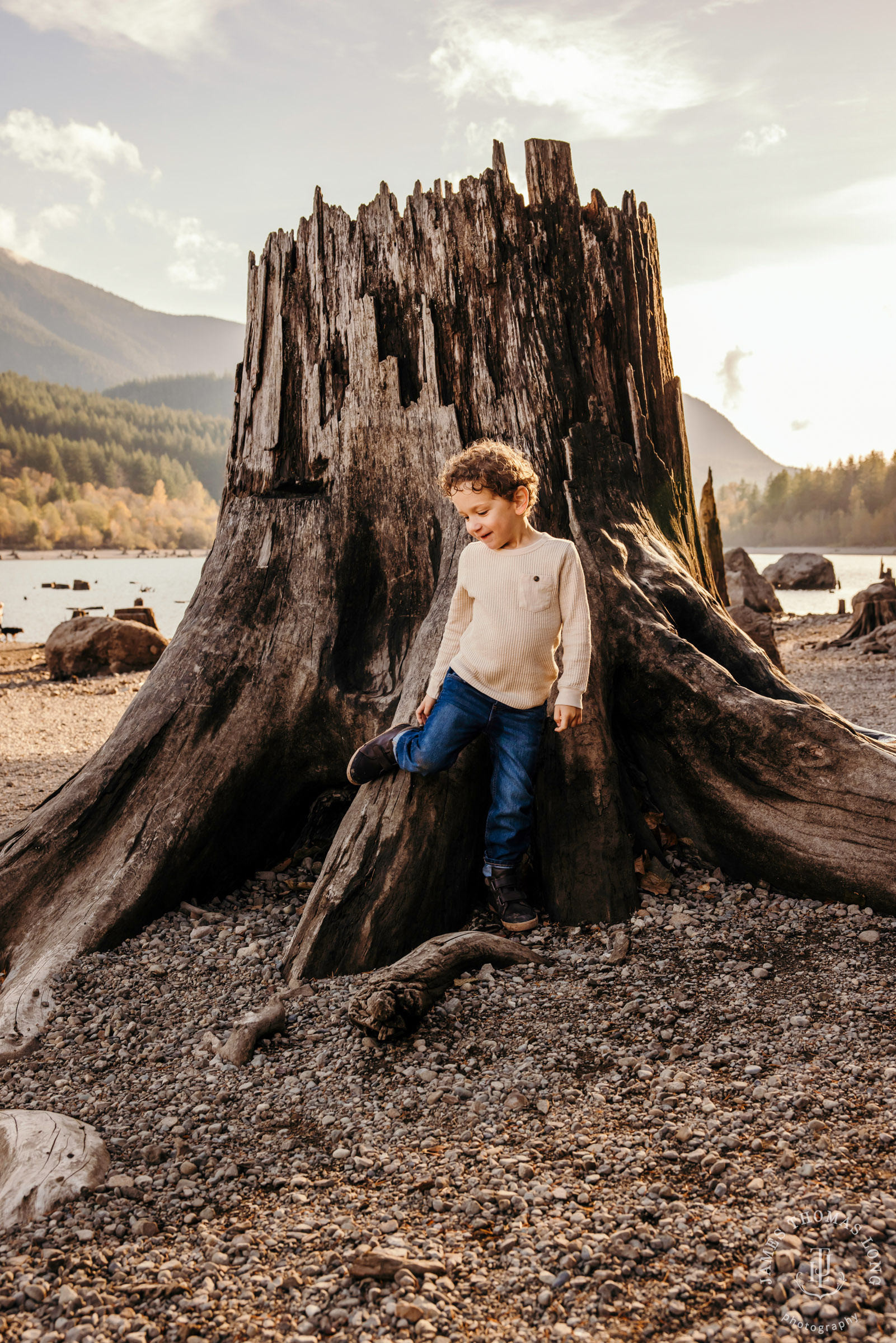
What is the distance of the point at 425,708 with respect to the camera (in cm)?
399

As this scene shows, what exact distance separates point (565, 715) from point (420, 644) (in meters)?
1.10

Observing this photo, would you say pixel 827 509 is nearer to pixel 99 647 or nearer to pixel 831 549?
pixel 831 549

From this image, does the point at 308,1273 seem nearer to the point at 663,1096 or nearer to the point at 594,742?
the point at 663,1096

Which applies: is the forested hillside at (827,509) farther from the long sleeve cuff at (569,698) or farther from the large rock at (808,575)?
the long sleeve cuff at (569,698)

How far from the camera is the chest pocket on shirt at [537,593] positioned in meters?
3.82

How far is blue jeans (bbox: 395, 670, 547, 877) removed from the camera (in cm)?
387

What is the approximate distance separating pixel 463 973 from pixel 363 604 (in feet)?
7.61

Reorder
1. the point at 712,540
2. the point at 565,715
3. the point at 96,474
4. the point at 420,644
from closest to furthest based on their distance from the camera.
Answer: the point at 565,715 < the point at 420,644 < the point at 712,540 < the point at 96,474

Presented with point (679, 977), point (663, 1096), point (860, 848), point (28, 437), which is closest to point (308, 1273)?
point (663, 1096)

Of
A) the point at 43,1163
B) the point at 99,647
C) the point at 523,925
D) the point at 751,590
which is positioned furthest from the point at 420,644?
the point at 751,590

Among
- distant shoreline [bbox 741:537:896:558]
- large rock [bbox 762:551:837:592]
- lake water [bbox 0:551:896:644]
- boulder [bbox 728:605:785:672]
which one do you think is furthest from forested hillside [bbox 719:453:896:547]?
boulder [bbox 728:605:785:672]

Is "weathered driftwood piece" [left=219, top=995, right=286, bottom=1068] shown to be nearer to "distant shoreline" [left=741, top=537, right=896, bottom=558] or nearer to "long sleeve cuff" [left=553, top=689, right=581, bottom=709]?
"long sleeve cuff" [left=553, top=689, right=581, bottom=709]

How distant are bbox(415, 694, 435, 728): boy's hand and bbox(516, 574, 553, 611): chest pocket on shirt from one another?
61 centimetres

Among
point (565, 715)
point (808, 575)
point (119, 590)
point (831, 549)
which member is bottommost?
point (808, 575)
